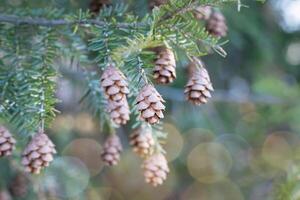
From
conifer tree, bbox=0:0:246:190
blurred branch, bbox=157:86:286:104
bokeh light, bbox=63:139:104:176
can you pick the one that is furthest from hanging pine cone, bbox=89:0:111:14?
bokeh light, bbox=63:139:104:176

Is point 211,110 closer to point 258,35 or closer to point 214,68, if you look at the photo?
point 214,68

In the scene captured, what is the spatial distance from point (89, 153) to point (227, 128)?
1.08 meters

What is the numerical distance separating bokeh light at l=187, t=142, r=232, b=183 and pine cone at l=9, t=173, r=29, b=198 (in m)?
1.24

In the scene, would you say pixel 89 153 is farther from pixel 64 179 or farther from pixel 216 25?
pixel 216 25

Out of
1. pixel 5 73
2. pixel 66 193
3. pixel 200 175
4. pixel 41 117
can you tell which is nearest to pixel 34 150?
pixel 41 117

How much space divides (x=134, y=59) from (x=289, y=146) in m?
2.31

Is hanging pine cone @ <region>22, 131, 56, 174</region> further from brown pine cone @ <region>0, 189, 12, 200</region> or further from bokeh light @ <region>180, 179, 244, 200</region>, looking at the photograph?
bokeh light @ <region>180, 179, 244, 200</region>

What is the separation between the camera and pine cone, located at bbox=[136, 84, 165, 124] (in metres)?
0.85

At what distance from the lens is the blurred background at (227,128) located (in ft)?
5.89

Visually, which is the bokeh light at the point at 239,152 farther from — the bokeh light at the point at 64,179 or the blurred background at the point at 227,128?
the bokeh light at the point at 64,179

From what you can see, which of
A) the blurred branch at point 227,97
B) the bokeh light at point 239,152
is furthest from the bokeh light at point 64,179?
the bokeh light at point 239,152

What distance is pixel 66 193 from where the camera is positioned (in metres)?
1.79

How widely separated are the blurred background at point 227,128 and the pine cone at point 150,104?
1.60 feet

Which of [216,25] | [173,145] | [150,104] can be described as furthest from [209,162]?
[150,104]
